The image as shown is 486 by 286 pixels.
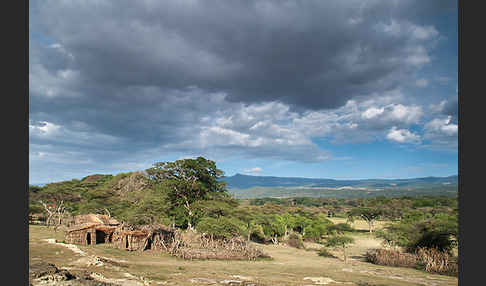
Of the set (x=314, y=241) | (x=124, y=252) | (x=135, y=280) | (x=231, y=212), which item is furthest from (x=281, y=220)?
(x=135, y=280)

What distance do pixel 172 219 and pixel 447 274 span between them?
2464 cm

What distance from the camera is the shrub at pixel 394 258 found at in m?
21.5

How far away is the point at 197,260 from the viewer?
1995 cm

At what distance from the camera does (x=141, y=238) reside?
21375 mm

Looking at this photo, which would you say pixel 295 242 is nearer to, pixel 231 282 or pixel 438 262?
pixel 438 262

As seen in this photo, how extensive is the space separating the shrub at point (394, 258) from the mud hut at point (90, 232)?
23.6 meters

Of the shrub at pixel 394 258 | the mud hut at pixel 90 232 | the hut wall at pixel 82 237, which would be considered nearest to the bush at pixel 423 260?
the shrub at pixel 394 258

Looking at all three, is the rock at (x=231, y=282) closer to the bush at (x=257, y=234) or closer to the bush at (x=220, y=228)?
the bush at (x=220, y=228)

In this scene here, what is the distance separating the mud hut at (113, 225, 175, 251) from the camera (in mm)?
20938

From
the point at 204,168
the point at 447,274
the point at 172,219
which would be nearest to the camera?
the point at 447,274

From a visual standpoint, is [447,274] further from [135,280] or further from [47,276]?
[47,276]

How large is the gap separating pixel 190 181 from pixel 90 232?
11.6 m

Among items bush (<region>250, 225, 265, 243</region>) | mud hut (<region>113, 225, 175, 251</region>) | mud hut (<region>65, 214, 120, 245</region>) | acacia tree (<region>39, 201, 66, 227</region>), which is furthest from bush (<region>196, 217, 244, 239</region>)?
acacia tree (<region>39, 201, 66, 227</region>)
